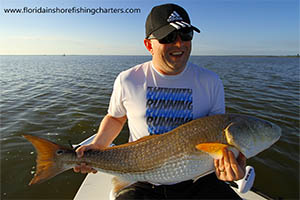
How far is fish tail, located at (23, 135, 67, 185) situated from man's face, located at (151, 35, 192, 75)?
1731 mm

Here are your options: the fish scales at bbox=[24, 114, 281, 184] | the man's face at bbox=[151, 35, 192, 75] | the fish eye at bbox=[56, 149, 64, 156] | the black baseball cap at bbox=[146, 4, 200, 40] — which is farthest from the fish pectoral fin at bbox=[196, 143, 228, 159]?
the fish eye at bbox=[56, 149, 64, 156]

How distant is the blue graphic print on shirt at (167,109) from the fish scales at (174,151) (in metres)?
0.23

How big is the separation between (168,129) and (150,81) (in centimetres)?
68

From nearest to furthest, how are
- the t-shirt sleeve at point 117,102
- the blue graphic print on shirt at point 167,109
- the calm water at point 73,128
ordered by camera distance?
the blue graphic print on shirt at point 167,109 → the t-shirt sleeve at point 117,102 → the calm water at point 73,128

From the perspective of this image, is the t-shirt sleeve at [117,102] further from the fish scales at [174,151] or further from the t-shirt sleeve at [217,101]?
the t-shirt sleeve at [217,101]

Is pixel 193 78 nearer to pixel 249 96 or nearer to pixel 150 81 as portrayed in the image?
pixel 150 81

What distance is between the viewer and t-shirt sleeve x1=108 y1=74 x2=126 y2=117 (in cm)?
255

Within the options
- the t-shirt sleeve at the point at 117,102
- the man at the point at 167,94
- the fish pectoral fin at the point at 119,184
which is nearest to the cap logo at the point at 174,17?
the man at the point at 167,94

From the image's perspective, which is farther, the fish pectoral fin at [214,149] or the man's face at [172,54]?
the man's face at [172,54]

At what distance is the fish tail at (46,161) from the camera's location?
223 centimetres

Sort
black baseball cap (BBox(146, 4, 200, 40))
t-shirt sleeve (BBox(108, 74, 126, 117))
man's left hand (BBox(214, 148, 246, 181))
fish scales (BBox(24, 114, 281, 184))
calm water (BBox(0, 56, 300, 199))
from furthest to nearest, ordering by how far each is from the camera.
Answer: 1. calm water (BBox(0, 56, 300, 199))
2. t-shirt sleeve (BBox(108, 74, 126, 117))
3. black baseball cap (BBox(146, 4, 200, 40))
4. fish scales (BBox(24, 114, 281, 184))
5. man's left hand (BBox(214, 148, 246, 181))

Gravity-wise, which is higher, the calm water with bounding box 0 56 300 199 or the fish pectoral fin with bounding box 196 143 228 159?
the fish pectoral fin with bounding box 196 143 228 159

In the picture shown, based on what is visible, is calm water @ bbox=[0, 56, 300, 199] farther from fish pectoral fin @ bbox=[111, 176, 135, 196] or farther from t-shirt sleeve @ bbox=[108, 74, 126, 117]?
t-shirt sleeve @ bbox=[108, 74, 126, 117]

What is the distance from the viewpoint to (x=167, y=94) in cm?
246
